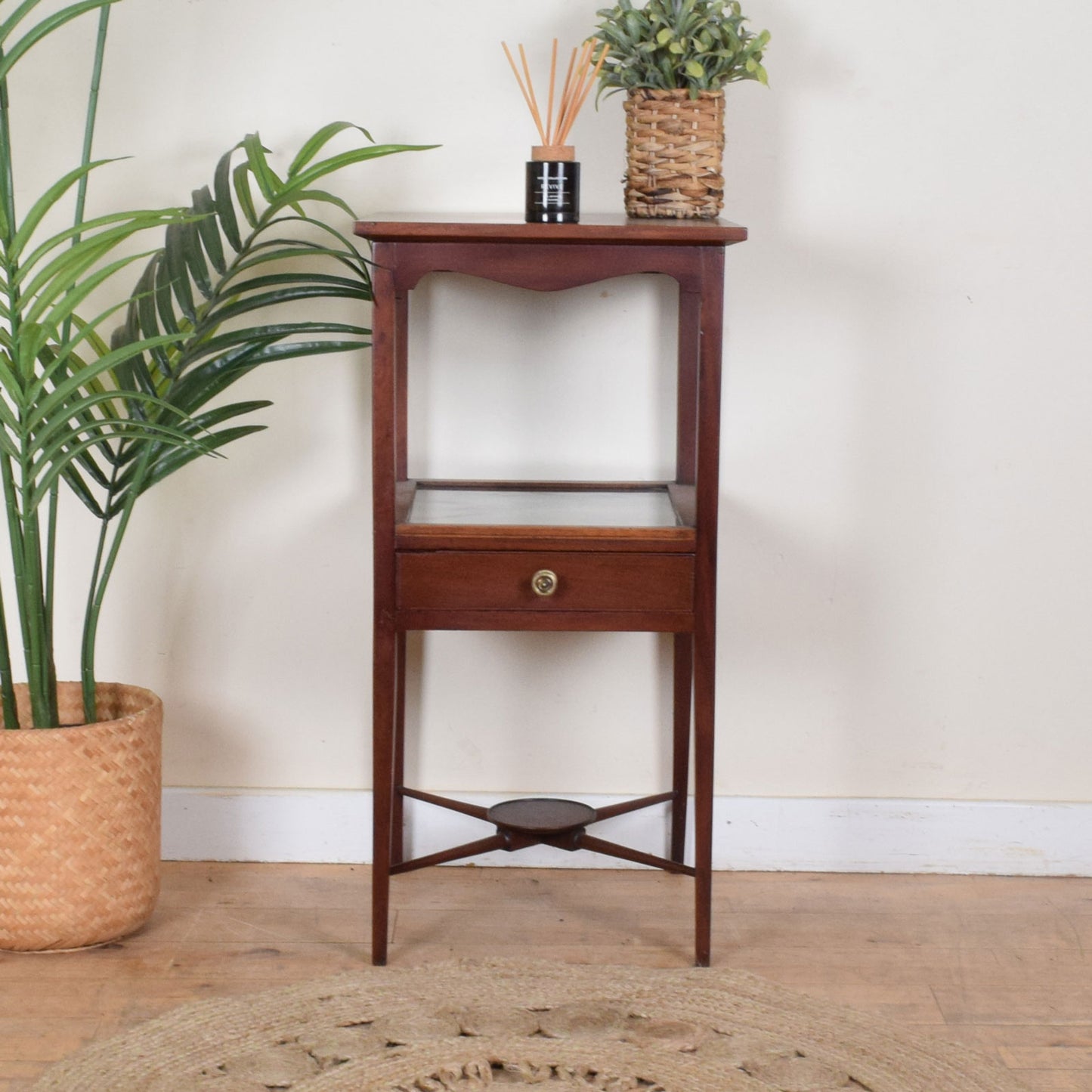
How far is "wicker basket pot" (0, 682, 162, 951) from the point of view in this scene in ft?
6.25

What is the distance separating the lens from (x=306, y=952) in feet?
6.57

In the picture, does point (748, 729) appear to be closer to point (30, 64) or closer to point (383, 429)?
point (383, 429)

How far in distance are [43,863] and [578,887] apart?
33.4 inches

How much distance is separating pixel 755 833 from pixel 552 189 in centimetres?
116

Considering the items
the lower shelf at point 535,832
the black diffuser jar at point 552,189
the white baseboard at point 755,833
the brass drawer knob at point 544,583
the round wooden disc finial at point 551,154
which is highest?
the round wooden disc finial at point 551,154

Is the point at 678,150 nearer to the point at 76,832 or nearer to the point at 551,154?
the point at 551,154

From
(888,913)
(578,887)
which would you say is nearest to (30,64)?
(578,887)

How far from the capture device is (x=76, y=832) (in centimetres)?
193

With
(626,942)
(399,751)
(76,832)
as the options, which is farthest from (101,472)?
(626,942)

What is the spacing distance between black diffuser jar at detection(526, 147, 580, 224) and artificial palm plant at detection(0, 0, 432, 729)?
18 centimetres

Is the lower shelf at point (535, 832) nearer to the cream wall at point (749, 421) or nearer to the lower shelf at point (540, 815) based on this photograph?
the lower shelf at point (540, 815)

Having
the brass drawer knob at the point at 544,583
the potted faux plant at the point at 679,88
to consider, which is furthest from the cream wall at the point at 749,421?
the brass drawer knob at the point at 544,583

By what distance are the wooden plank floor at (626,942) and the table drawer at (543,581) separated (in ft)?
1.81

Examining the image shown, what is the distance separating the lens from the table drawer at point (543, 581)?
72.3 inches
